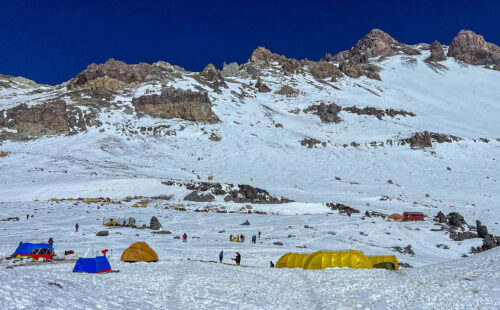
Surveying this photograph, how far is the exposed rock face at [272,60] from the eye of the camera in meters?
151

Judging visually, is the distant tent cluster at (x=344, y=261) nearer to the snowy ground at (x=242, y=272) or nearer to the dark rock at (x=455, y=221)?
the snowy ground at (x=242, y=272)

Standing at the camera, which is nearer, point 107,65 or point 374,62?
point 107,65

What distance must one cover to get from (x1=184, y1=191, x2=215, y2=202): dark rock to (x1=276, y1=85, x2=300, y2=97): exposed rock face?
240 ft

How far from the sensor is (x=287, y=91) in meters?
120

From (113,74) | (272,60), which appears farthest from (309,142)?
(272,60)

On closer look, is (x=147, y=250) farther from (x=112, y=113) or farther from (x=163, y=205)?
(x=112, y=113)

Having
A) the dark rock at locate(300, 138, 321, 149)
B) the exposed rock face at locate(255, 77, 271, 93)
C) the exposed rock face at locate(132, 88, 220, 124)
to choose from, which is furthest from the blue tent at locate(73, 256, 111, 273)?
the exposed rock face at locate(255, 77, 271, 93)

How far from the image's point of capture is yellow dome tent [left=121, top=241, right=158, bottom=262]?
22.9 meters

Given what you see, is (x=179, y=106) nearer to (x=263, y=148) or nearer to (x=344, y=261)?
(x=263, y=148)

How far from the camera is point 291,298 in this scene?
14859mm

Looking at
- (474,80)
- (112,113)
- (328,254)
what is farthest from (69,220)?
(474,80)

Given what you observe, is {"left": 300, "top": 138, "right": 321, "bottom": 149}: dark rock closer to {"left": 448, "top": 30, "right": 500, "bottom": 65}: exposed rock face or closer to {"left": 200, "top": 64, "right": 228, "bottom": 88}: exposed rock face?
{"left": 200, "top": 64, "right": 228, "bottom": 88}: exposed rock face

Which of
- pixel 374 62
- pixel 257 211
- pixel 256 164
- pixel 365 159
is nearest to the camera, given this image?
pixel 257 211

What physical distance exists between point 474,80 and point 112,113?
151 m
